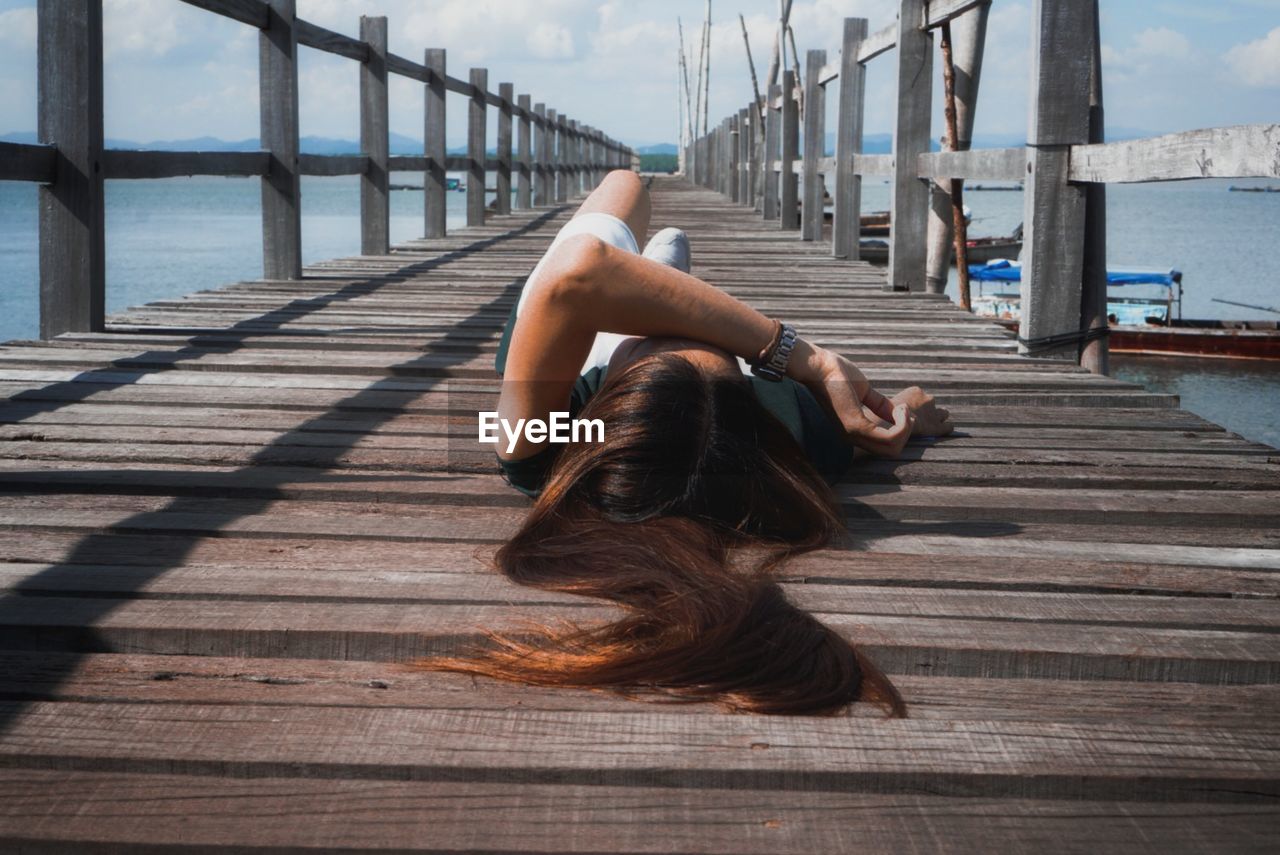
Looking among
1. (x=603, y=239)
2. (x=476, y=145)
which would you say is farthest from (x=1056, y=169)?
(x=476, y=145)

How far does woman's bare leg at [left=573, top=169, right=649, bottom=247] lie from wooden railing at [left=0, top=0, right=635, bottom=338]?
5.78 feet

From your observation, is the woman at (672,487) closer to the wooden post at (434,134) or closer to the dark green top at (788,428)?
the dark green top at (788,428)

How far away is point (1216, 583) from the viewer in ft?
6.58

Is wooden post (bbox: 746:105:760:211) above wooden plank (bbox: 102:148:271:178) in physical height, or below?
above

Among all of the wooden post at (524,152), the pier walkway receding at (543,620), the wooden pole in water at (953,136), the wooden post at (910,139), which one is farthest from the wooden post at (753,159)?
the pier walkway receding at (543,620)

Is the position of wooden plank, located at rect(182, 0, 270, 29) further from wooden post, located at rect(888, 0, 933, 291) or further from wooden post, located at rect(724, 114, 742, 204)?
wooden post, located at rect(724, 114, 742, 204)

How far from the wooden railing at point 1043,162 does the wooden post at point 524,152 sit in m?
7.25

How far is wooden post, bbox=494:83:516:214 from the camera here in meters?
14.2

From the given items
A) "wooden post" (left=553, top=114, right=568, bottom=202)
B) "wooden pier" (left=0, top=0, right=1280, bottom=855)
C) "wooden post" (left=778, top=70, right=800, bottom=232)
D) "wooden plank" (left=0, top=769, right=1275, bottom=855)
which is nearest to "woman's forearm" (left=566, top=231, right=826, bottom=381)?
"wooden pier" (left=0, top=0, right=1280, bottom=855)

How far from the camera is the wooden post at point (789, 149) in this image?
11.5 m

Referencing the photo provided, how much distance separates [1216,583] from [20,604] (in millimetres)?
1714

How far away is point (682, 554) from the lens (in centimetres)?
198

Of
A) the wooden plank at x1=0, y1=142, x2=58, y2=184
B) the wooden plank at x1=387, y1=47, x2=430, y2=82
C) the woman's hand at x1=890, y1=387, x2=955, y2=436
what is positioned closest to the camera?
the woman's hand at x1=890, y1=387, x2=955, y2=436

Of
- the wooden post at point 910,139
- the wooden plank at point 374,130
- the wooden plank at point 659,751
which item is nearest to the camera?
the wooden plank at point 659,751
